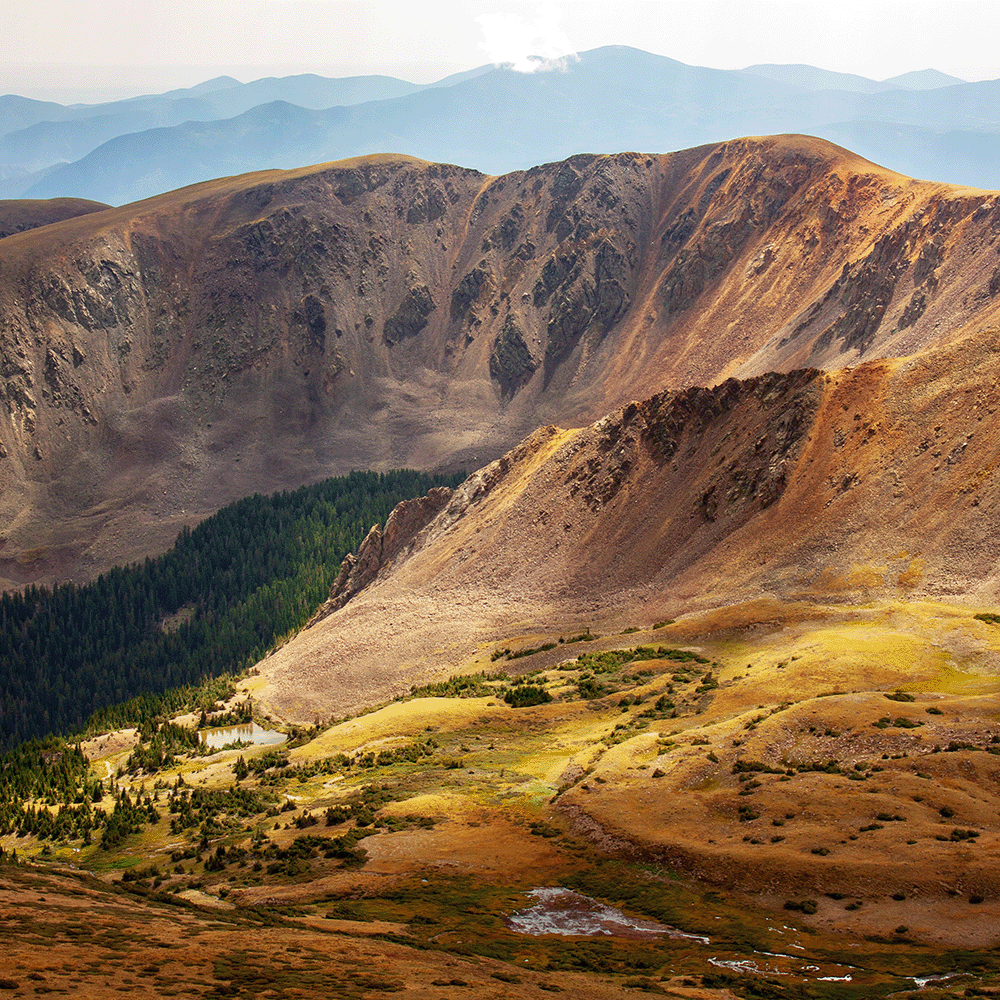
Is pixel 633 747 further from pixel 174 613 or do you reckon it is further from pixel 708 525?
pixel 174 613

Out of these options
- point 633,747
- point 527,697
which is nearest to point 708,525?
point 527,697

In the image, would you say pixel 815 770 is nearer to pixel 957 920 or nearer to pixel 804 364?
pixel 957 920

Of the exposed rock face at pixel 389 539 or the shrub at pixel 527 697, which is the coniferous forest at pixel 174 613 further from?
the shrub at pixel 527 697

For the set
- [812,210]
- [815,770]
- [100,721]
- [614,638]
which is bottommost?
[100,721]

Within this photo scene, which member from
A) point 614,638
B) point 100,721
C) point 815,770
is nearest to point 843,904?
point 815,770

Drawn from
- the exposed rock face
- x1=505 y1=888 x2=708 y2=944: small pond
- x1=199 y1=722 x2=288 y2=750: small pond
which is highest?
x1=505 y1=888 x2=708 y2=944: small pond

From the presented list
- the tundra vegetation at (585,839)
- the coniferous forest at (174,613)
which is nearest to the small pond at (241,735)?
the tundra vegetation at (585,839)

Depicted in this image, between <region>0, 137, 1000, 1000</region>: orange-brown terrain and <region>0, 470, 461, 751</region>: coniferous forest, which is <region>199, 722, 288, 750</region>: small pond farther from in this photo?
<region>0, 470, 461, 751</region>: coniferous forest

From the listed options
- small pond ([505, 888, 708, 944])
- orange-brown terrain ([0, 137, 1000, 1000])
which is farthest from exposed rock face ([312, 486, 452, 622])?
small pond ([505, 888, 708, 944])
